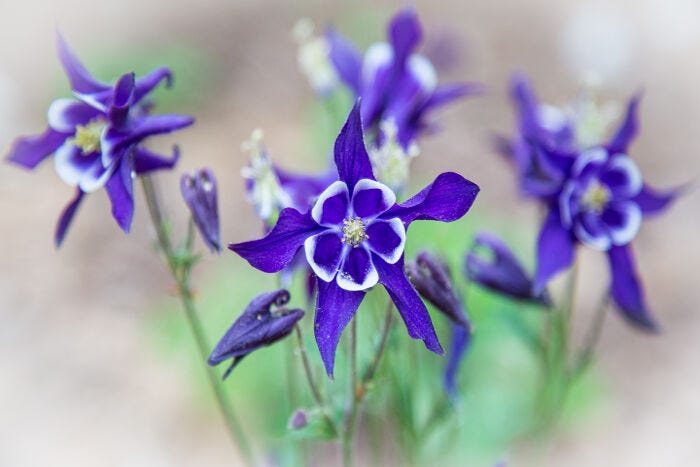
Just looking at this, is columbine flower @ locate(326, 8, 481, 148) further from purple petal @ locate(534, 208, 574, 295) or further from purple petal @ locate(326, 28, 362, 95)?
purple petal @ locate(534, 208, 574, 295)

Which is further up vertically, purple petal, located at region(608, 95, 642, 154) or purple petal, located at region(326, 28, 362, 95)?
purple petal, located at region(326, 28, 362, 95)

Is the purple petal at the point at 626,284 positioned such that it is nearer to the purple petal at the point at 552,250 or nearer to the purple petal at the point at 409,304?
the purple petal at the point at 552,250

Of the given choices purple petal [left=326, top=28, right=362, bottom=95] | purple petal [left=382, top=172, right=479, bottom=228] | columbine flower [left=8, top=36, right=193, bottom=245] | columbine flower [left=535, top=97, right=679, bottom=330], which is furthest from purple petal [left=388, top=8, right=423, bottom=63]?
purple petal [left=382, top=172, right=479, bottom=228]

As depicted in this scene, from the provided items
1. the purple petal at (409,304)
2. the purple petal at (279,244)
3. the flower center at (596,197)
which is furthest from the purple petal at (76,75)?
the flower center at (596,197)

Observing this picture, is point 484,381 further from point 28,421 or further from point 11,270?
point 11,270

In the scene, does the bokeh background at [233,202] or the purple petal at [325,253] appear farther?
the bokeh background at [233,202]

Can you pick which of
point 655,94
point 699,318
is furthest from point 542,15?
point 699,318

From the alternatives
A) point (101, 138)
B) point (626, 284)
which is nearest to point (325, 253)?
point (101, 138)
